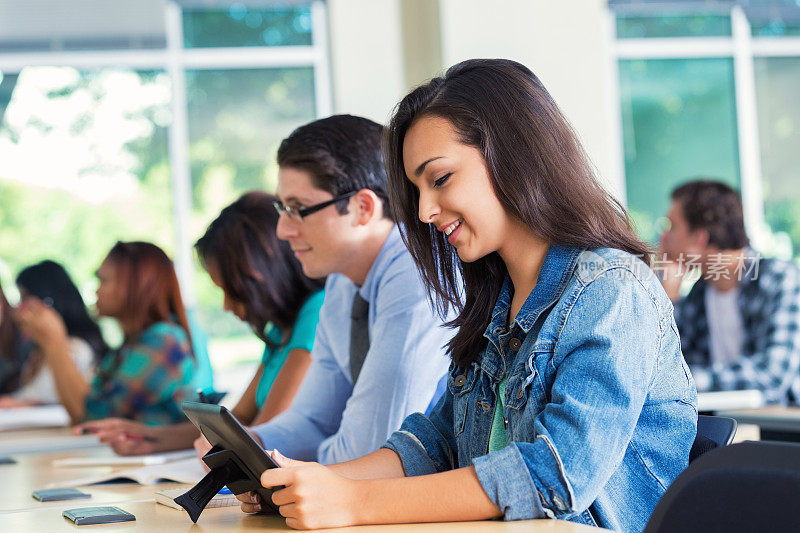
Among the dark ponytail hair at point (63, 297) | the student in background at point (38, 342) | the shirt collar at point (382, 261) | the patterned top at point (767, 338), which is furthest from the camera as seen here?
the dark ponytail hair at point (63, 297)

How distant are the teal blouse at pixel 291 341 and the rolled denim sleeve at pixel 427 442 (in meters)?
0.92

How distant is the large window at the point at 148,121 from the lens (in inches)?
207

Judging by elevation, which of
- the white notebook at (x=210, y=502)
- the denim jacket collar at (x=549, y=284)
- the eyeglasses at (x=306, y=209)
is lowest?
the white notebook at (x=210, y=502)

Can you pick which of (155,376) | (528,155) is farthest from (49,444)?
(528,155)

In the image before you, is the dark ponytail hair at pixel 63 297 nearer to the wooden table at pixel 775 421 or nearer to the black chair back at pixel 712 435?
the wooden table at pixel 775 421

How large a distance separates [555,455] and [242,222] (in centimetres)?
154

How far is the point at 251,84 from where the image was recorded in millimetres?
5504

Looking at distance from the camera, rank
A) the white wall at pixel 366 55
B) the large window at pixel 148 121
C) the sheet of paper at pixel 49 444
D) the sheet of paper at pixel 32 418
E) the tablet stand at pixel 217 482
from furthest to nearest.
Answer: the large window at pixel 148 121, the white wall at pixel 366 55, the sheet of paper at pixel 32 418, the sheet of paper at pixel 49 444, the tablet stand at pixel 217 482

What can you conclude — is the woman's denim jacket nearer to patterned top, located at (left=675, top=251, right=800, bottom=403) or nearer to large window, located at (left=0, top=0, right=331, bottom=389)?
patterned top, located at (left=675, top=251, right=800, bottom=403)

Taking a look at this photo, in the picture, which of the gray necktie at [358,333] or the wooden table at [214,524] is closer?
the wooden table at [214,524]

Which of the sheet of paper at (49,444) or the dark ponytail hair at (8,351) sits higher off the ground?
the dark ponytail hair at (8,351)

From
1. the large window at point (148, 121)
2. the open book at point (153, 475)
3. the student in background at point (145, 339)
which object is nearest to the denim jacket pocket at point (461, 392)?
the open book at point (153, 475)

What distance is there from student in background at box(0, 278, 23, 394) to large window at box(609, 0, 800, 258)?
361 cm

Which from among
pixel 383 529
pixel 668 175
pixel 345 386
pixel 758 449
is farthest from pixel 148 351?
pixel 668 175
